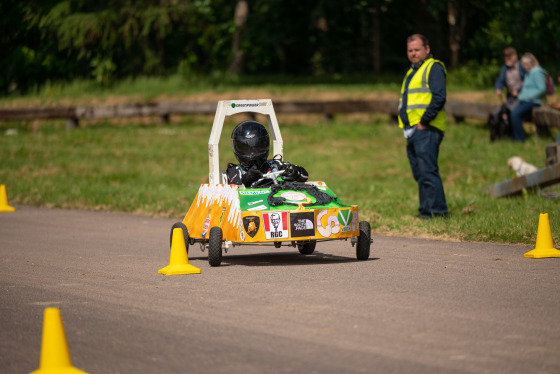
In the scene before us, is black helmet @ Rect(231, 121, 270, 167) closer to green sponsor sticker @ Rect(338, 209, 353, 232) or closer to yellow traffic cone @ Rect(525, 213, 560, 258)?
green sponsor sticker @ Rect(338, 209, 353, 232)

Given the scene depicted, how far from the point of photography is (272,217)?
9656 millimetres

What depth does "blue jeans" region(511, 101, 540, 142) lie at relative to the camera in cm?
2144

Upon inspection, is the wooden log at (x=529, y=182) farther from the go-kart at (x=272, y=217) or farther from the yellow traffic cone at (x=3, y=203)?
the yellow traffic cone at (x=3, y=203)

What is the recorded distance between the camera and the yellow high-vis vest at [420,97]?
13252mm

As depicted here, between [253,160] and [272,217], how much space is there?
144cm

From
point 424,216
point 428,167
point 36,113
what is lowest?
point 424,216

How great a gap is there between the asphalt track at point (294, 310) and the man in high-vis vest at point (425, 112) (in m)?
1.85

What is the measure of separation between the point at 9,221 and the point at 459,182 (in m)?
8.58

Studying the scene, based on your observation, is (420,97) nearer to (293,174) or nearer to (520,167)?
(293,174)

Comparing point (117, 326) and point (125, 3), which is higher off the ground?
point (125, 3)

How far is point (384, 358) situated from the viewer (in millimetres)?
5918

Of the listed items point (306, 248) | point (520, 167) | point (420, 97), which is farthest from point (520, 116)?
point (306, 248)

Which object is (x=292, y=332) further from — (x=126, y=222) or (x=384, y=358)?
(x=126, y=222)

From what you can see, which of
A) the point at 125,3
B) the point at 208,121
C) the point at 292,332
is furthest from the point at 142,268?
the point at 125,3
